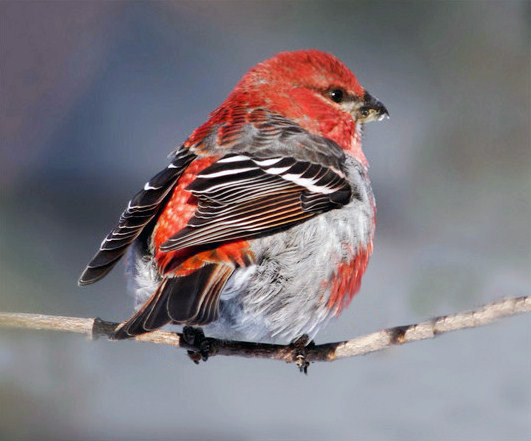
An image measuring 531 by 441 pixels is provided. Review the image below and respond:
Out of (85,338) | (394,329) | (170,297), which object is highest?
(394,329)

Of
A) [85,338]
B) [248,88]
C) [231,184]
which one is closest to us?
[85,338]

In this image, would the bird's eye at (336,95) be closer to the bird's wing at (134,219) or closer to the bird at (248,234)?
the bird at (248,234)

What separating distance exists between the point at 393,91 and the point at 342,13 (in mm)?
492

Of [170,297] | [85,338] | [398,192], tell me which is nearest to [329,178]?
[398,192]

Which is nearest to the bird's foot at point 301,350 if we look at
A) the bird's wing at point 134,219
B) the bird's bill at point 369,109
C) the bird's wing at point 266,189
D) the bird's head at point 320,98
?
the bird's wing at point 266,189

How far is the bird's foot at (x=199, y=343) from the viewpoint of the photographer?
9.87 feet

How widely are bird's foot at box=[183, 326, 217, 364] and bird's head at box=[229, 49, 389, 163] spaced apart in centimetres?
117

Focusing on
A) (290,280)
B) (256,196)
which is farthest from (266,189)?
(290,280)

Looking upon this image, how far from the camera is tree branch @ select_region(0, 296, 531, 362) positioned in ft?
6.32

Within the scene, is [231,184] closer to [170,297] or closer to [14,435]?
[170,297]

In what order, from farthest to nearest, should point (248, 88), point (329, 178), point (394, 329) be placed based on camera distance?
point (248, 88) → point (329, 178) → point (394, 329)

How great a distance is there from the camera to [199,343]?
302 cm

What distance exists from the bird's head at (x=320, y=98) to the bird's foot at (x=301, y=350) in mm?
948

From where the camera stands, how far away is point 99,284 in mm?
3510
